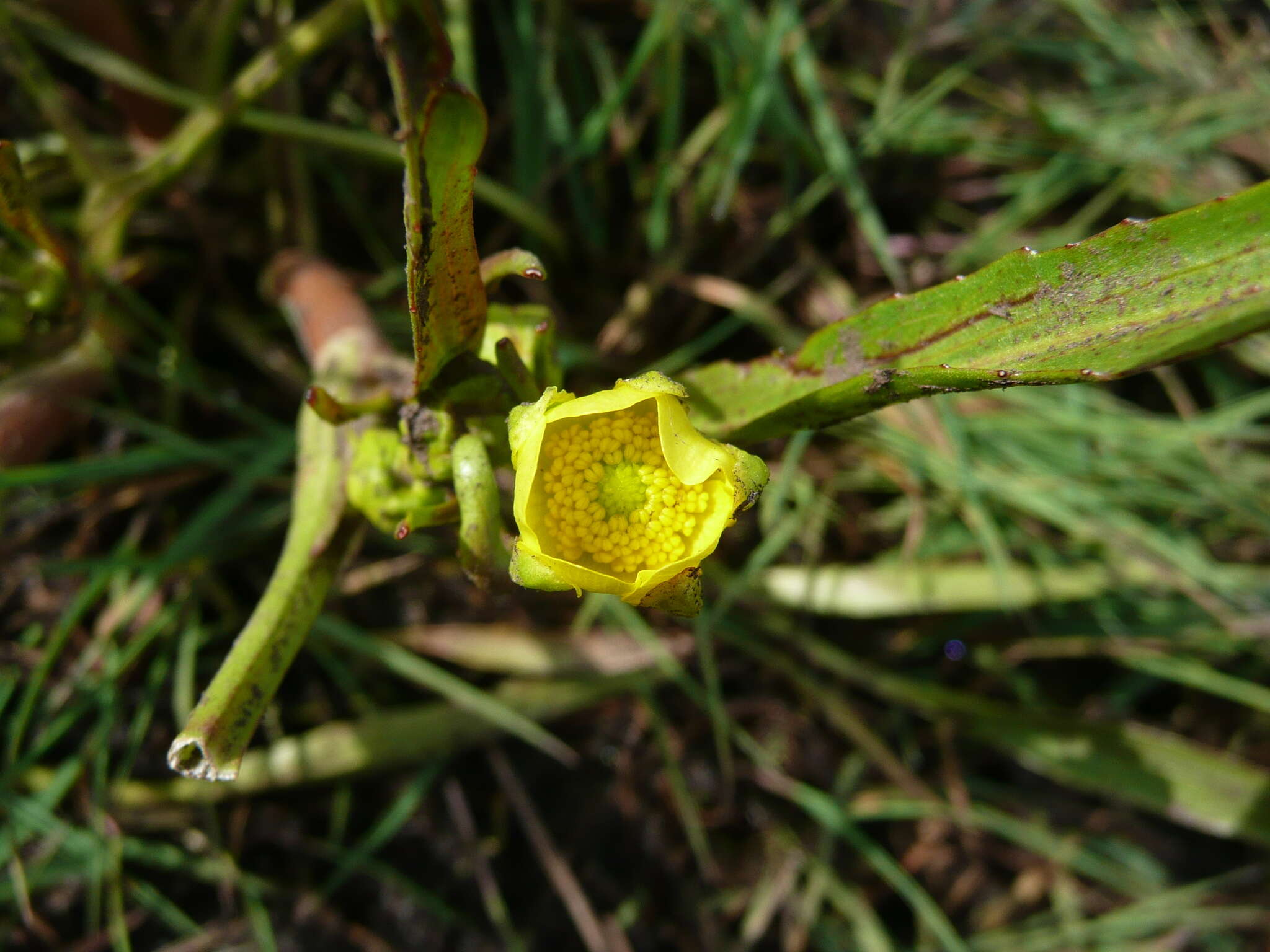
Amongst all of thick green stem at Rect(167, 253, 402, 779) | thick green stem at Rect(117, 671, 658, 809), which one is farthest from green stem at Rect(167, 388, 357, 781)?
thick green stem at Rect(117, 671, 658, 809)

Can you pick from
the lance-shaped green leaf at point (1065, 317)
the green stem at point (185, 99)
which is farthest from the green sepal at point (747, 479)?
the green stem at point (185, 99)

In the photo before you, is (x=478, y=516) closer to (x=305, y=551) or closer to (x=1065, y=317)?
(x=305, y=551)

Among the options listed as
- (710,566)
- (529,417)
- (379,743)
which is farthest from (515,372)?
(379,743)

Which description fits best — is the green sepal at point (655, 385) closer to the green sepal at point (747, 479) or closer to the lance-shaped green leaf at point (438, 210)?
the green sepal at point (747, 479)

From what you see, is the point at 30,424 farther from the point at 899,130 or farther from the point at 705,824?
the point at 899,130

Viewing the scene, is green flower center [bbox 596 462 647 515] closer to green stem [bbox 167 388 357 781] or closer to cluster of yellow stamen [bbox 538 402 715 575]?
cluster of yellow stamen [bbox 538 402 715 575]

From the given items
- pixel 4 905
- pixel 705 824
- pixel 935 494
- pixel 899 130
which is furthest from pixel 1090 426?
pixel 4 905
